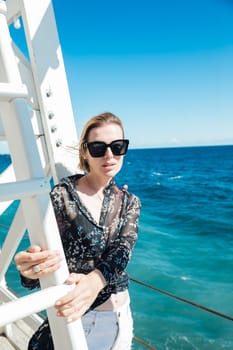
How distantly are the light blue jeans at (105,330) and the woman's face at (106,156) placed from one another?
651mm

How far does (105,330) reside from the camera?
1.37m

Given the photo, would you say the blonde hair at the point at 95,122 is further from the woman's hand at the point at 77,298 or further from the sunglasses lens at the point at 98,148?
the woman's hand at the point at 77,298

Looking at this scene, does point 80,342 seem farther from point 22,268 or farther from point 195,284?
point 195,284

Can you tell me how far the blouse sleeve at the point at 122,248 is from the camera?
1.22 metres

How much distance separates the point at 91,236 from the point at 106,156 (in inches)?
14.8

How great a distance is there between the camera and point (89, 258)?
1304 mm

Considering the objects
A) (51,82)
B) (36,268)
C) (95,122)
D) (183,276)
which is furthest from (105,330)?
(183,276)

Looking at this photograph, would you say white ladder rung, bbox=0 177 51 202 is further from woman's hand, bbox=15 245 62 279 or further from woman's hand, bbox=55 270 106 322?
woman's hand, bbox=55 270 106 322

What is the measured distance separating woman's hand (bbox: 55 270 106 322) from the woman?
0.04 metres

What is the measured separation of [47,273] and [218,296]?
374 inches

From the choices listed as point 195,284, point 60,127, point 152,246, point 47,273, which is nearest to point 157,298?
point 195,284

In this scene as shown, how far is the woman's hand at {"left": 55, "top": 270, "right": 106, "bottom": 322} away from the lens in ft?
3.09

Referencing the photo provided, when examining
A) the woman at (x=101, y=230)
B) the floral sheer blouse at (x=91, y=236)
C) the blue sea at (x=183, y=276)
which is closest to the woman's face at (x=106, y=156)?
the woman at (x=101, y=230)

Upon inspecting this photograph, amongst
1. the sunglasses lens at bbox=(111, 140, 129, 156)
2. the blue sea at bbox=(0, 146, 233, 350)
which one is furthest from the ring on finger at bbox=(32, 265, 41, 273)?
the blue sea at bbox=(0, 146, 233, 350)
